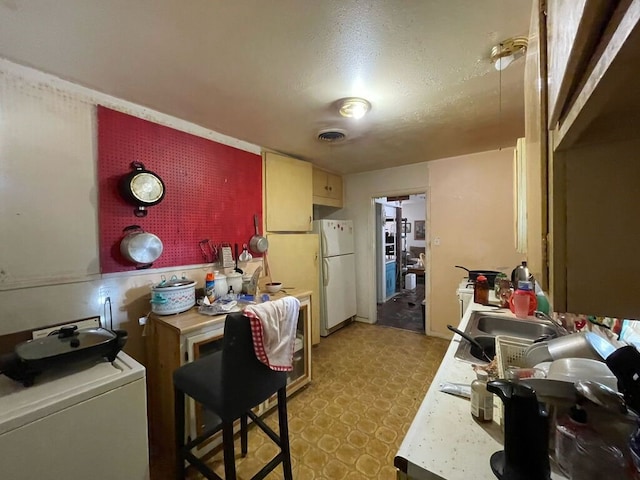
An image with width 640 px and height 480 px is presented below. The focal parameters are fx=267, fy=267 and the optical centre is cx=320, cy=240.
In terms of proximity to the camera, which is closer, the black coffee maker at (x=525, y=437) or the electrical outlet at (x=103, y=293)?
the black coffee maker at (x=525, y=437)

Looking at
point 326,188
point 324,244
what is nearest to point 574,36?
point 324,244

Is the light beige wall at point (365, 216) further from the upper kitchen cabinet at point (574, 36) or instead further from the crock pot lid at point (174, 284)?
the upper kitchen cabinet at point (574, 36)

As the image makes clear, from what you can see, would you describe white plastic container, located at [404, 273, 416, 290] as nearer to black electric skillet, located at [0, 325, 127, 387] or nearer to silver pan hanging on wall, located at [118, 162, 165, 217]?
silver pan hanging on wall, located at [118, 162, 165, 217]

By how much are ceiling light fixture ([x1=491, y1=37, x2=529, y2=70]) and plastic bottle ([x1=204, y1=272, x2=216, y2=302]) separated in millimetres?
2210

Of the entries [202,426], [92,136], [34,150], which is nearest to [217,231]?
[92,136]

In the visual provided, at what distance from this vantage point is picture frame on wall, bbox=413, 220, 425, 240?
24.8 ft

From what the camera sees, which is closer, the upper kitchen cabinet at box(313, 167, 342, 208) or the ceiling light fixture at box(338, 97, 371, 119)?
the ceiling light fixture at box(338, 97, 371, 119)

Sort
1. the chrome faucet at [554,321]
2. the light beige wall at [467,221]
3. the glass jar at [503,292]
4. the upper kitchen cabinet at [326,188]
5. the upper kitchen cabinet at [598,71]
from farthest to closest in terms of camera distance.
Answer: the upper kitchen cabinet at [326,188]
the light beige wall at [467,221]
the glass jar at [503,292]
the chrome faucet at [554,321]
the upper kitchen cabinet at [598,71]

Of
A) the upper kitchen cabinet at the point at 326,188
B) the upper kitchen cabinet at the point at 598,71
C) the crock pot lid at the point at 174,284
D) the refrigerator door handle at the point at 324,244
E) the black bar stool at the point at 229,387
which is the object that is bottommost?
the black bar stool at the point at 229,387

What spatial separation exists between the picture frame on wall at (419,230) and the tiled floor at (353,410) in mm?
4738

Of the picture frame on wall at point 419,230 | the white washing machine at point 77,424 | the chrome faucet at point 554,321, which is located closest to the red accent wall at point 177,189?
the white washing machine at point 77,424

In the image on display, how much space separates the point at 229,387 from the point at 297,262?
6.07ft

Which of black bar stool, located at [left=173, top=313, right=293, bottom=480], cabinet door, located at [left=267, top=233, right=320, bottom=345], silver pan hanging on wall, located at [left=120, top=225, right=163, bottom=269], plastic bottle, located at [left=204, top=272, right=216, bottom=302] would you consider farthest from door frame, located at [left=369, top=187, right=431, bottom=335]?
silver pan hanging on wall, located at [left=120, top=225, right=163, bottom=269]

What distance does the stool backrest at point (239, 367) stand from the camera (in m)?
1.25
